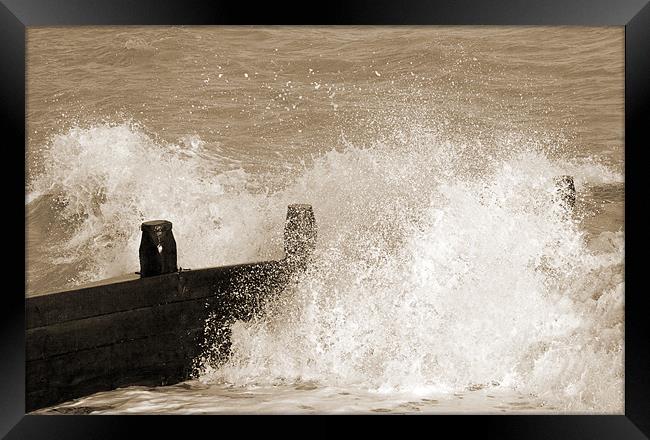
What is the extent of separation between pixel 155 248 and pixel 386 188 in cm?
118

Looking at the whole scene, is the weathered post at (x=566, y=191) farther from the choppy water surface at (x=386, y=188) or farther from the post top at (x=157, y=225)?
the post top at (x=157, y=225)

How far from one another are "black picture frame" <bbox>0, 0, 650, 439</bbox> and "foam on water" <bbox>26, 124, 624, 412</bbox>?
0.08 metres

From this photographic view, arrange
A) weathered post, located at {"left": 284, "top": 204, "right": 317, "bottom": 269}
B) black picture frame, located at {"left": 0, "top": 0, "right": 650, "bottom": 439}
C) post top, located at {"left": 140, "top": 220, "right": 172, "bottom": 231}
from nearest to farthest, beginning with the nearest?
black picture frame, located at {"left": 0, "top": 0, "right": 650, "bottom": 439} < post top, located at {"left": 140, "top": 220, "right": 172, "bottom": 231} < weathered post, located at {"left": 284, "top": 204, "right": 317, "bottom": 269}

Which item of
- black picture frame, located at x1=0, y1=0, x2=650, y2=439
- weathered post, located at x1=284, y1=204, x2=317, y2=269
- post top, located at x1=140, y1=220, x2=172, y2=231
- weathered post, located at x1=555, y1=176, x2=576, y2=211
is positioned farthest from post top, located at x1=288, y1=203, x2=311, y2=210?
weathered post, located at x1=555, y1=176, x2=576, y2=211

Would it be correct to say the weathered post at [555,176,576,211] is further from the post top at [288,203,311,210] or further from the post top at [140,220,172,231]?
the post top at [140,220,172,231]

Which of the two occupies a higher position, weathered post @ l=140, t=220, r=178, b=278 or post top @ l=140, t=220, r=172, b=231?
post top @ l=140, t=220, r=172, b=231

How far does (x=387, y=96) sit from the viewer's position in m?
3.58

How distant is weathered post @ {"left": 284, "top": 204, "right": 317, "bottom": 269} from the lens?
3646 millimetres

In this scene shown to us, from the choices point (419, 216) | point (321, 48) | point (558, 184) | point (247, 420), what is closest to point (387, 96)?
point (321, 48)

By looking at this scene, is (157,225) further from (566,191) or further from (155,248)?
(566,191)
